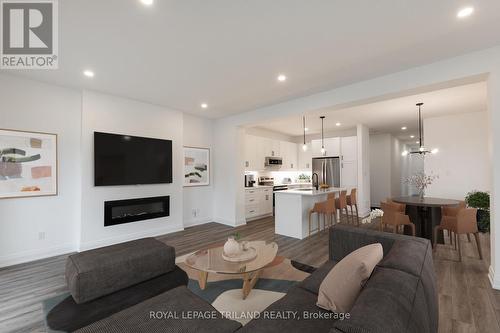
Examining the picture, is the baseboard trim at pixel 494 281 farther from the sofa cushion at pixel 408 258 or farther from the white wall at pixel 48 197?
the white wall at pixel 48 197

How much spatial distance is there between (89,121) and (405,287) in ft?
16.1

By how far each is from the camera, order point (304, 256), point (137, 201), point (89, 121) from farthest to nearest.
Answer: point (137, 201)
point (89, 121)
point (304, 256)

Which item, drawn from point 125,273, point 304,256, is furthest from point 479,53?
point 125,273

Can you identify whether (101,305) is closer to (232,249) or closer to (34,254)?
(232,249)

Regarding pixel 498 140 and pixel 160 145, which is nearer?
pixel 498 140

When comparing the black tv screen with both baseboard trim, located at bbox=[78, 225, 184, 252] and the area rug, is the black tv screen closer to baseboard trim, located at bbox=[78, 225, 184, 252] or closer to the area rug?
baseboard trim, located at bbox=[78, 225, 184, 252]

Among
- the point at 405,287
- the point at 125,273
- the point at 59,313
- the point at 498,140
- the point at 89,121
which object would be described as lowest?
the point at 59,313

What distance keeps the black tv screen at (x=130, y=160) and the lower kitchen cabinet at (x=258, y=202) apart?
234cm

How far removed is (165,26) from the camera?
2.27 metres

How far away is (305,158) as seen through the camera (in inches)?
339

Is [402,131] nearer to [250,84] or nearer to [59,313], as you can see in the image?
[250,84]

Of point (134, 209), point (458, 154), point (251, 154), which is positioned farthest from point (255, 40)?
point (458, 154)

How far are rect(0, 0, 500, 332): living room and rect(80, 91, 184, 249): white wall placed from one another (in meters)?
0.03

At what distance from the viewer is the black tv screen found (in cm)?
413
